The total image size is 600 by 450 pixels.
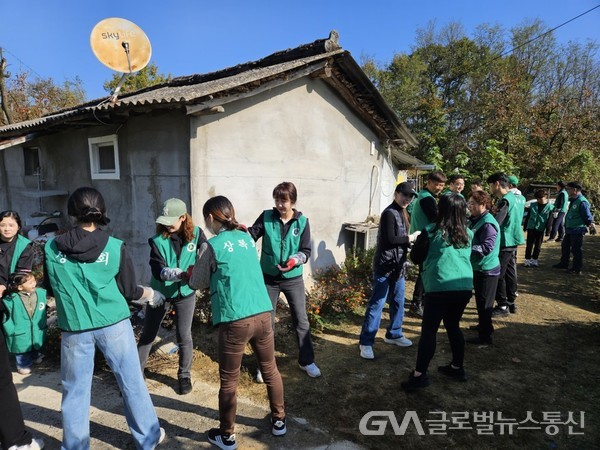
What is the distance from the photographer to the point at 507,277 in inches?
215

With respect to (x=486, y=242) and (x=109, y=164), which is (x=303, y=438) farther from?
(x=109, y=164)

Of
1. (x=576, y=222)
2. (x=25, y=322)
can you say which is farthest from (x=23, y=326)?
(x=576, y=222)

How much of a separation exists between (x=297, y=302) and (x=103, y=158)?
4.75 meters

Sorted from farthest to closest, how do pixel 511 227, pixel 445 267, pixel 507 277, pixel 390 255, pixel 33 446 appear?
pixel 507 277 < pixel 511 227 < pixel 390 255 < pixel 445 267 < pixel 33 446

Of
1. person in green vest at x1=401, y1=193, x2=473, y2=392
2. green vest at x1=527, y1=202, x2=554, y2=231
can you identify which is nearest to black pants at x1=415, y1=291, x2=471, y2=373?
person in green vest at x1=401, y1=193, x2=473, y2=392

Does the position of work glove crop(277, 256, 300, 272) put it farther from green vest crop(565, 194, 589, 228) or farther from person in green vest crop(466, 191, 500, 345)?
green vest crop(565, 194, 589, 228)

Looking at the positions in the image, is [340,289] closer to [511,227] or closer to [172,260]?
[511,227]

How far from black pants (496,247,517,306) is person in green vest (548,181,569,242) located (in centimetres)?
489

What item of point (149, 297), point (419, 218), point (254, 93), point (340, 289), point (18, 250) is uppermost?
point (254, 93)

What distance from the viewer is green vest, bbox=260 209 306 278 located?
11.4ft

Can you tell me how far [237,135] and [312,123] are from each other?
176 cm

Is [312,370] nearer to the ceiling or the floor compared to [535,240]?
nearer to the floor

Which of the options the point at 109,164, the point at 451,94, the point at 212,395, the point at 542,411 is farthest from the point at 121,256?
the point at 451,94

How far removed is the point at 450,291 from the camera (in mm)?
3262
